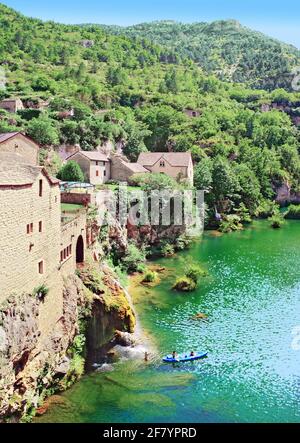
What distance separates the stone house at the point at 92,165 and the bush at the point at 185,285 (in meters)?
27.0

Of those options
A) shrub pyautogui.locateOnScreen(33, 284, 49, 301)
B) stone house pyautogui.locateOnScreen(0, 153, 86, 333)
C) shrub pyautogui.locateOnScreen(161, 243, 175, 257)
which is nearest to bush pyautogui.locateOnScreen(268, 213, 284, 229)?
shrub pyautogui.locateOnScreen(161, 243, 175, 257)

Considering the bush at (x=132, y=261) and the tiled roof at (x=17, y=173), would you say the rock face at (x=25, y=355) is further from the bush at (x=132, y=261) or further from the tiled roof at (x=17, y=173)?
the bush at (x=132, y=261)

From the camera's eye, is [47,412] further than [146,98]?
No

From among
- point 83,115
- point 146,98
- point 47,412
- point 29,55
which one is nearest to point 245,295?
point 47,412

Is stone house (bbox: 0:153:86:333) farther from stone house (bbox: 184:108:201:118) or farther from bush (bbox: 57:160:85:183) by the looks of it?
stone house (bbox: 184:108:201:118)

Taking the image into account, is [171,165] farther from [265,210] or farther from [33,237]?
[33,237]

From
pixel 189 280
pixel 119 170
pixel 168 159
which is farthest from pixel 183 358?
pixel 168 159

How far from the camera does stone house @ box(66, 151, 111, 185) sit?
76125 mm

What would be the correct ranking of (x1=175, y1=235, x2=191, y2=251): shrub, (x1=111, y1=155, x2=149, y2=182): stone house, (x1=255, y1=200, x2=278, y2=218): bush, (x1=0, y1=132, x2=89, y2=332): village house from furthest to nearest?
(x1=255, y1=200, x2=278, y2=218): bush → (x1=111, y1=155, x2=149, y2=182): stone house → (x1=175, y1=235, x2=191, y2=251): shrub → (x1=0, y1=132, x2=89, y2=332): village house

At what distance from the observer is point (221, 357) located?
127 feet

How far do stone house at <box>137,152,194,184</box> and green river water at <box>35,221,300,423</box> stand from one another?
29081mm

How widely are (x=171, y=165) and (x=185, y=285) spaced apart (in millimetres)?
40043

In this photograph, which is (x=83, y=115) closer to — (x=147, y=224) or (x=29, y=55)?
(x=147, y=224)

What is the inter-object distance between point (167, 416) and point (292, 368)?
37.7 feet
